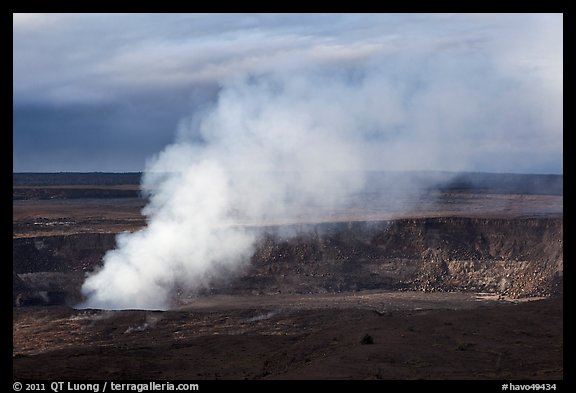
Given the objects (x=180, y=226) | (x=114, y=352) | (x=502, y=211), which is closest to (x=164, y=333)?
(x=114, y=352)

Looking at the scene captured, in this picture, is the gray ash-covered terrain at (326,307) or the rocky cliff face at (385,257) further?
the rocky cliff face at (385,257)

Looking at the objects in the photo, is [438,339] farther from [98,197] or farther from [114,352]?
[98,197]

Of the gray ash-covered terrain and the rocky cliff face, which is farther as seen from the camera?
the rocky cliff face

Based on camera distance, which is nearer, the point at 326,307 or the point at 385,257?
the point at 326,307

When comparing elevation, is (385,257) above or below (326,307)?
above
